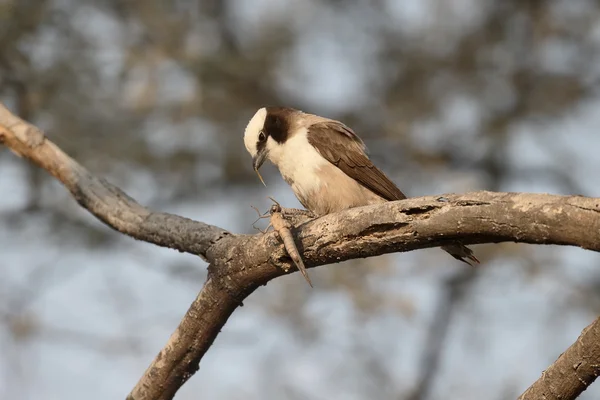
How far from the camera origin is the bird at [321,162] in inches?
180

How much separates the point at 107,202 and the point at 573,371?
8.16 feet

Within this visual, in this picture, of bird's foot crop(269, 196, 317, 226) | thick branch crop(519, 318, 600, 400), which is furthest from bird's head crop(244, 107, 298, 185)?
thick branch crop(519, 318, 600, 400)

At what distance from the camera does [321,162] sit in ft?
15.4

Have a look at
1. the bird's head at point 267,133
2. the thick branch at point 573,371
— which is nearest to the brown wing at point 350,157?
the bird's head at point 267,133

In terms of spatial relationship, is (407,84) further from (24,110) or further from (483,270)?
(24,110)

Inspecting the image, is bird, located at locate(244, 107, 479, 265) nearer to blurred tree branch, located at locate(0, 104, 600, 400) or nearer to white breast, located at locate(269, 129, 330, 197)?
white breast, located at locate(269, 129, 330, 197)

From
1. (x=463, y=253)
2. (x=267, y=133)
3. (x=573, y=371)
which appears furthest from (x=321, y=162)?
(x=573, y=371)

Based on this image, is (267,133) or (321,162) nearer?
(321,162)

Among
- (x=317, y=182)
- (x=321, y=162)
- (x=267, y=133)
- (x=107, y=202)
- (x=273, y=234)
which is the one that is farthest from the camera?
(x=267, y=133)

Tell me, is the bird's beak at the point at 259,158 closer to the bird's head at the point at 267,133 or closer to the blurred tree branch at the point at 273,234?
the bird's head at the point at 267,133

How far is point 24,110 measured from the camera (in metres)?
6.74

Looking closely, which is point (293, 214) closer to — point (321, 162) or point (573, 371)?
point (321, 162)

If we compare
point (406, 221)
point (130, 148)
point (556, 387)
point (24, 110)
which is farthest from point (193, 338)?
point (130, 148)

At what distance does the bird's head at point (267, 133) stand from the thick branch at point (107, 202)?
0.99 meters
